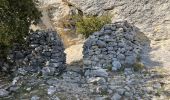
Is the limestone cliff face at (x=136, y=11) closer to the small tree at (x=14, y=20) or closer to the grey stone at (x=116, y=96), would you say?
the small tree at (x=14, y=20)

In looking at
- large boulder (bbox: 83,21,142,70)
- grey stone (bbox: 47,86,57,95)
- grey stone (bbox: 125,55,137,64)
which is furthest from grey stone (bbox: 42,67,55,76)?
grey stone (bbox: 125,55,137,64)

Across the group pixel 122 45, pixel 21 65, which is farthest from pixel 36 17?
pixel 122 45

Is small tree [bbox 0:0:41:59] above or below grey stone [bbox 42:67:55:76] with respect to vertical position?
above

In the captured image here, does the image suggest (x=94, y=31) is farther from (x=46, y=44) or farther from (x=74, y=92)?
(x=74, y=92)

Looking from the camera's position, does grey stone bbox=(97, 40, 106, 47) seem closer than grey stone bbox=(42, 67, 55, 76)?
No

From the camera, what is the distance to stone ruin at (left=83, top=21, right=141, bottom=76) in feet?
48.4

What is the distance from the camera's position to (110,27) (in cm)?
1650

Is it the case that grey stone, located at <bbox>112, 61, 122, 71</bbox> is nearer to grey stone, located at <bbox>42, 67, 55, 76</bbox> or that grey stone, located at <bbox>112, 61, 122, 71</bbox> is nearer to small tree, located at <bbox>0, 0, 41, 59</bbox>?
grey stone, located at <bbox>42, 67, 55, 76</bbox>

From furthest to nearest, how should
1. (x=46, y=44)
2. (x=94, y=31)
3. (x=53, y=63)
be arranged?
(x=94, y=31)
(x=46, y=44)
(x=53, y=63)

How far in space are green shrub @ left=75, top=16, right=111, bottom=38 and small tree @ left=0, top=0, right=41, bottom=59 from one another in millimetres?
3060

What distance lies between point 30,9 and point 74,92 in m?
3.96

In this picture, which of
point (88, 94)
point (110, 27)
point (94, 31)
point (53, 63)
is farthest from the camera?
point (94, 31)

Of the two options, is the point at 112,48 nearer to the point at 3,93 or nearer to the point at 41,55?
the point at 41,55

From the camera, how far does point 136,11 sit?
18891mm
